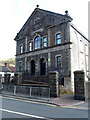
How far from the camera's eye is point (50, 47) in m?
21.3

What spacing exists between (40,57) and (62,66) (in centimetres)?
A: 539

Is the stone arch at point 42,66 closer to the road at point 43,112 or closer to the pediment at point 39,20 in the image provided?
the pediment at point 39,20

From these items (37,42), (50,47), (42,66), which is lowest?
(42,66)

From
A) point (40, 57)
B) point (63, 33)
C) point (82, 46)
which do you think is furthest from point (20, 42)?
point (82, 46)

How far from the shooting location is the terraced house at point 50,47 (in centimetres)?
1900

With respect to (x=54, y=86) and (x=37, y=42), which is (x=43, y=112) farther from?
(x=37, y=42)

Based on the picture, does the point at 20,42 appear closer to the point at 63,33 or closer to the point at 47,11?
the point at 47,11

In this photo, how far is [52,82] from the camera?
12562 mm

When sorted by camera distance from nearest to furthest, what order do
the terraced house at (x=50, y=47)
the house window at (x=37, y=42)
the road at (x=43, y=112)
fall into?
the road at (x=43, y=112)
the terraced house at (x=50, y=47)
the house window at (x=37, y=42)

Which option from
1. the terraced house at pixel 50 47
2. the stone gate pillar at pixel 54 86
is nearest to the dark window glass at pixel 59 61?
the terraced house at pixel 50 47

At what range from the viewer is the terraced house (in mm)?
19000

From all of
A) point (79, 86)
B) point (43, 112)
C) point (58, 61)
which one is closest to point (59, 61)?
point (58, 61)

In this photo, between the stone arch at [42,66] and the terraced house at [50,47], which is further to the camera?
the stone arch at [42,66]

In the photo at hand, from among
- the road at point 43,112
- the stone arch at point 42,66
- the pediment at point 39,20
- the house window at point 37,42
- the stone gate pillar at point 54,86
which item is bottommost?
the road at point 43,112
